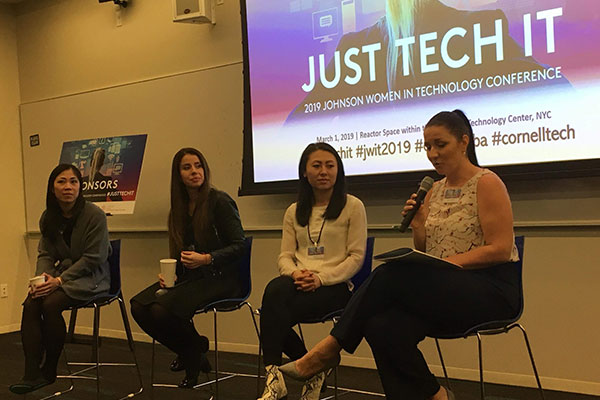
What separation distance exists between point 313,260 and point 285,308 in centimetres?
29

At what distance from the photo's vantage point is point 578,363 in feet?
10.6

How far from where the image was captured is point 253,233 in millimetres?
4402

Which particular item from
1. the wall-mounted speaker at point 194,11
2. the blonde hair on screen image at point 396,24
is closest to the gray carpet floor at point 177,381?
the blonde hair on screen image at point 396,24

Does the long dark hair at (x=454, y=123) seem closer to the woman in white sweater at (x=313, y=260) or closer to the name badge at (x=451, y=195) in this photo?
the name badge at (x=451, y=195)

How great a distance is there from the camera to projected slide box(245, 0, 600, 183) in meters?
3.12

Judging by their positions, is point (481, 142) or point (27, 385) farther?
point (481, 142)

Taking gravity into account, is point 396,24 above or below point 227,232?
above

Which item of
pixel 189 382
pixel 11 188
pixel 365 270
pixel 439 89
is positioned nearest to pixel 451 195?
pixel 365 270

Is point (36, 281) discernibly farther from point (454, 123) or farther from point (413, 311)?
point (454, 123)

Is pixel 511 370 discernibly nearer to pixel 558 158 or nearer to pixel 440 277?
pixel 558 158

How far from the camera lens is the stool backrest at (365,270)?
293 centimetres

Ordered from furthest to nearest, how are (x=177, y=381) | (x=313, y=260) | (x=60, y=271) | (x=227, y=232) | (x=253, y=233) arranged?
1. (x=253, y=233)
2. (x=177, y=381)
3. (x=60, y=271)
4. (x=227, y=232)
5. (x=313, y=260)

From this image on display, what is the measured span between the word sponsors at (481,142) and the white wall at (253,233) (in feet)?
0.85

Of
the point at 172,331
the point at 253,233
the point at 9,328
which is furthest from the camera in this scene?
the point at 9,328
